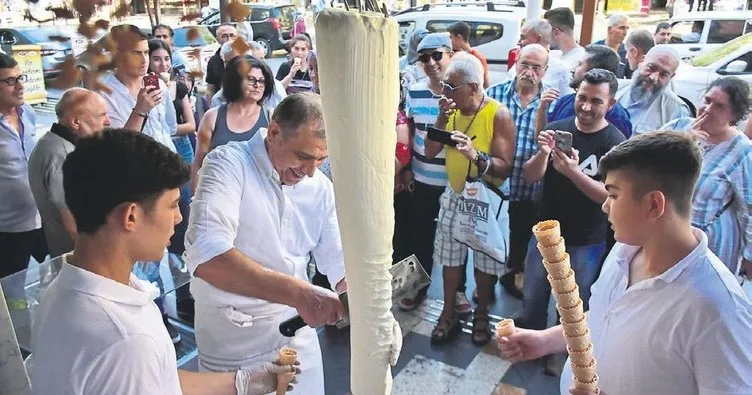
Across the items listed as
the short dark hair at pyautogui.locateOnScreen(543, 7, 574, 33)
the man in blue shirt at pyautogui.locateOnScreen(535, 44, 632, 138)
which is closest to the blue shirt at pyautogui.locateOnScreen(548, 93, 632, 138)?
the man in blue shirt at pyautogui.locateOnScreen(535, 44, 632, 138)

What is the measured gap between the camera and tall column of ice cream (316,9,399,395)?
0.69 metres

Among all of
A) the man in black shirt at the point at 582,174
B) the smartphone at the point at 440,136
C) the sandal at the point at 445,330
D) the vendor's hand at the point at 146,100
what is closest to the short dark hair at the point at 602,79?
the man in black shirt at the point at 582,174

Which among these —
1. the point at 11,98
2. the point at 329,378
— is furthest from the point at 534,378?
the point at 11,98

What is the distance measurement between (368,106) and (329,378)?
289cm

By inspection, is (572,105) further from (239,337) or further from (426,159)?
(239,337)

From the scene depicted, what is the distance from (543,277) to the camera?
3365 millimetres

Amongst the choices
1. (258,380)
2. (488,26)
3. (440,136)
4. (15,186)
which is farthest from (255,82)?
(488,26)

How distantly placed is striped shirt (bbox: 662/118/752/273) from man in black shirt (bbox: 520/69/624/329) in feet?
1.45

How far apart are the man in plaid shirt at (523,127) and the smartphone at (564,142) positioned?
0.75 m

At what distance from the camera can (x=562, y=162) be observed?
9.80ft

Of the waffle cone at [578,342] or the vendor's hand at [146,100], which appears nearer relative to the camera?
the waffle cone at [578,342]

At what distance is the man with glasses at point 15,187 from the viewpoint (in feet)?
10.3

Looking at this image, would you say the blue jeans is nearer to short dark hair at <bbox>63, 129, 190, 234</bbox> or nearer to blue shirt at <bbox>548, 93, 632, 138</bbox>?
blue shirt at <bbox>548, 93, 632, 138</bbox>

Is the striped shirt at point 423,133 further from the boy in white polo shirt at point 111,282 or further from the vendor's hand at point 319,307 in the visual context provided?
the boy in white polo shirt at point 111,282
